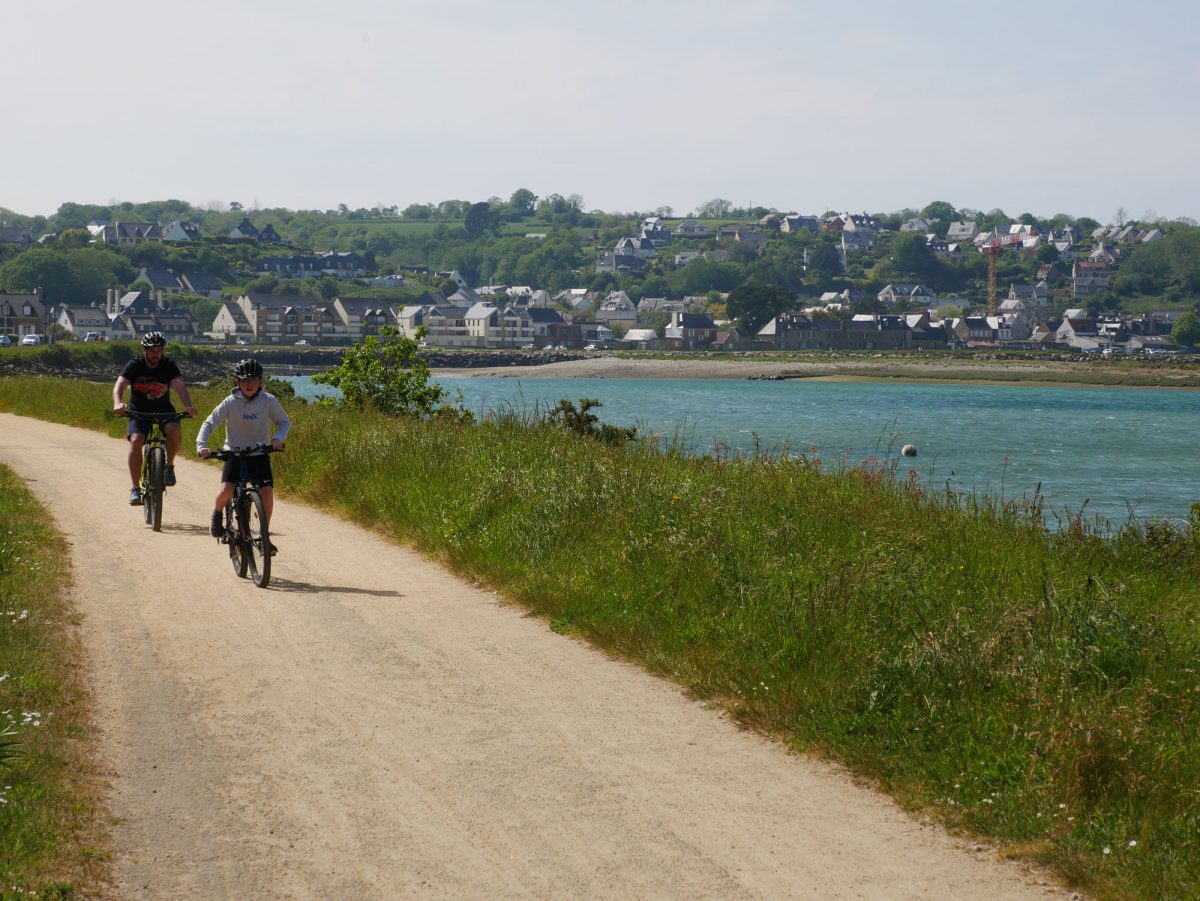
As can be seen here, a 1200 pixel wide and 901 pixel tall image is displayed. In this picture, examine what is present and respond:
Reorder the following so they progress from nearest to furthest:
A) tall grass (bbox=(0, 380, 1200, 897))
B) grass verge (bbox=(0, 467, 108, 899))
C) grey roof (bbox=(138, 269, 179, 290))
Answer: grass verge (bbox=(0, 467, 108, 899)) → tall grass (bbox=(0, 380, 1200, 897)) → grey roof (bbox=(138, 269, 179, 290))

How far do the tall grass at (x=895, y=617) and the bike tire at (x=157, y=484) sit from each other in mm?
1965

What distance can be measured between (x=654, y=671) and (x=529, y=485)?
4473 millimetres

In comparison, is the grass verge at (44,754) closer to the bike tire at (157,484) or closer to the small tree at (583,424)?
the bike tire at (157,484)

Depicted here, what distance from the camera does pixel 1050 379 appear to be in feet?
367

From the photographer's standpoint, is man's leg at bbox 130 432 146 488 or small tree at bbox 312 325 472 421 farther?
small tree at bbox 312 325 472 421

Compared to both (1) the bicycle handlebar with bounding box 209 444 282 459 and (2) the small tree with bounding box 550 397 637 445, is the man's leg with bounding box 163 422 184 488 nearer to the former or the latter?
(1) the bicycle handlebar with bounding box 209 444 282 459

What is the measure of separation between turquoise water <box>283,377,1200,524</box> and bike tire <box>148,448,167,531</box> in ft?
18.6

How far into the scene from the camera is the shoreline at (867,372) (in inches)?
4395

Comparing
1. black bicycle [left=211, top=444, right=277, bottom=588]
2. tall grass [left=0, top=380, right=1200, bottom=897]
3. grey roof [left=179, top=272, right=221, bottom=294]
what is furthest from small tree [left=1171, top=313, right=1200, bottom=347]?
black bicycle [left=211, top=444, right=277, bottom=588]

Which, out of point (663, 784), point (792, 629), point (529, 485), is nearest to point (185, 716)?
point (663, 784)

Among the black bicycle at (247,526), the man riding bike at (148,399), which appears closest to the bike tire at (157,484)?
the man riding bike at (148,399)

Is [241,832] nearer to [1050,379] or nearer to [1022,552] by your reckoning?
[1022,552]

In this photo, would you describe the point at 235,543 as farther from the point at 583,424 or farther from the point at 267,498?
the point at 583,424

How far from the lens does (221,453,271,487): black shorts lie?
35.3 ft
